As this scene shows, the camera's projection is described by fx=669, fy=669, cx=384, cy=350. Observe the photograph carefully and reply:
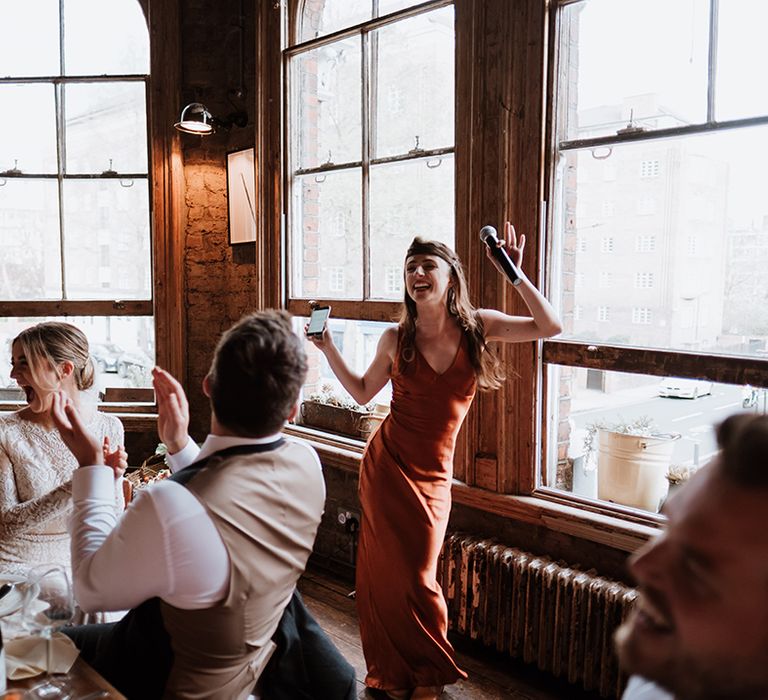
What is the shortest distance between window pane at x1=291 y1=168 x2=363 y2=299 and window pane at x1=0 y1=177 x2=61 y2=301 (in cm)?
157

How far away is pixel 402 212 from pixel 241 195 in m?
1.25

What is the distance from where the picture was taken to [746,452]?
2.54 ft

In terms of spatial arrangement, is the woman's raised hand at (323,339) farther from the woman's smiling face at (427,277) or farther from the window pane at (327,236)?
the window pane at (327,236)

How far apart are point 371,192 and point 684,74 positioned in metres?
1.62

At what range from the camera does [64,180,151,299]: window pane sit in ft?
13.8

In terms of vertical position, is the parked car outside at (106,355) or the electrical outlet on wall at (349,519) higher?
the parked car outside at (106,355)

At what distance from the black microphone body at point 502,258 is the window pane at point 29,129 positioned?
3.12 metres

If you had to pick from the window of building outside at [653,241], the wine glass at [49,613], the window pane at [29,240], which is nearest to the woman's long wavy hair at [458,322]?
the window of building outside at [653,241]

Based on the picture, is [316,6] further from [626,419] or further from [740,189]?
[626,419]

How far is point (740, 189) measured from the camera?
7.55 ft

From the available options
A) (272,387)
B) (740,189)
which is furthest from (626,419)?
(272,387)

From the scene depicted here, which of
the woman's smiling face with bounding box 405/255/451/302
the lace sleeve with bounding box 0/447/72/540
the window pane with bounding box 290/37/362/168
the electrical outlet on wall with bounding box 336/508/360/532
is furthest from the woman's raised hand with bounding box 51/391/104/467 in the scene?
the window pane with bounding box 290/37/362/168

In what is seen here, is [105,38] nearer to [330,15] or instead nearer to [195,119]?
[195,119]

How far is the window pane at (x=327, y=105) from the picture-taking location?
→ 3621mm
